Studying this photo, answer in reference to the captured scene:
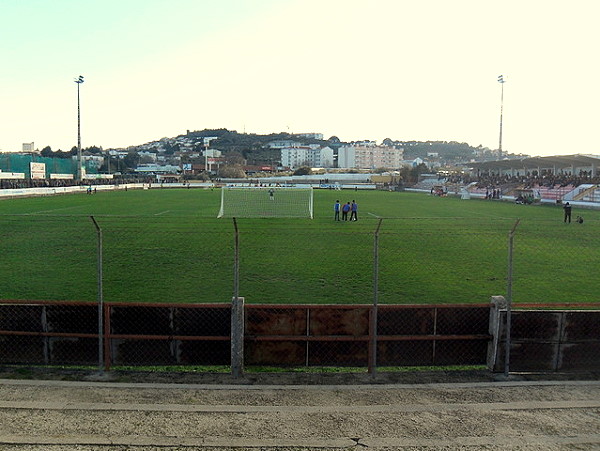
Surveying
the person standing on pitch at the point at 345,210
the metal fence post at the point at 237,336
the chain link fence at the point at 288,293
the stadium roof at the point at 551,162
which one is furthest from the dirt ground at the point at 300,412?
the stadium roof at the point at 551,162

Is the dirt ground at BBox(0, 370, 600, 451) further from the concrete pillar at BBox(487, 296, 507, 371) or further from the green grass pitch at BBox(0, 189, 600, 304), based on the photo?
the green grass pitch at BBox(0, 189, 600, 304)

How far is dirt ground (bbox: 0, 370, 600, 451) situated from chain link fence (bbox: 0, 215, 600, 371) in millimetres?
395

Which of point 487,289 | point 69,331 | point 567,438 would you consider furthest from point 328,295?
point 567,438

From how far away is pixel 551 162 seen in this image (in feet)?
240

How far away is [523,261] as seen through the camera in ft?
59.8

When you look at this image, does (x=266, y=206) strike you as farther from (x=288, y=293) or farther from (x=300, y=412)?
(x=300, y=412)

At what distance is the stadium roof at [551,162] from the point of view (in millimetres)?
62866

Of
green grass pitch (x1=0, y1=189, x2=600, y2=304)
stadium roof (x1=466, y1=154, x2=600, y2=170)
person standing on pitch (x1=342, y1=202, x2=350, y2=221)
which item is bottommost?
green grass pitch (x1=0, y1=189, x2=600, y2=304)

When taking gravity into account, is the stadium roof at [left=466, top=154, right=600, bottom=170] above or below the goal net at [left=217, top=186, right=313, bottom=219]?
above

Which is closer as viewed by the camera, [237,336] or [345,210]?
[237,336]

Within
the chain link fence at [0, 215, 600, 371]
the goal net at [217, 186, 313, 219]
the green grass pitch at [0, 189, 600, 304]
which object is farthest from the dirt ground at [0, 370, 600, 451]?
the goal net at [217, 186, 313, 219]

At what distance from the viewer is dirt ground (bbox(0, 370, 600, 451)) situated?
6082 millimetres

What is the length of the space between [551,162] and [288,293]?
70438 mm

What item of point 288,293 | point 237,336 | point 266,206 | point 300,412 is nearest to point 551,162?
point 266,206
